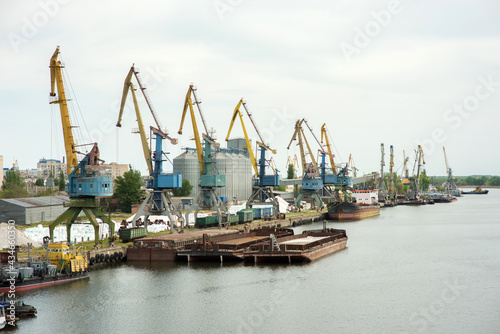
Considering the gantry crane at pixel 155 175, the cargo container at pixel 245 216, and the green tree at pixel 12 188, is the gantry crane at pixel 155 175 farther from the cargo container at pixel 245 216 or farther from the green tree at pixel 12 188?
the green tree at pixel 12 188

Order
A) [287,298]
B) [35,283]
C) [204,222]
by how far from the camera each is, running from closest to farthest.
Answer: [287,298], [35,283], [204,222]

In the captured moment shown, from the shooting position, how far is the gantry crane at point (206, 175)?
254 ft

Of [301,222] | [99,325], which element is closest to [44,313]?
[99,325]

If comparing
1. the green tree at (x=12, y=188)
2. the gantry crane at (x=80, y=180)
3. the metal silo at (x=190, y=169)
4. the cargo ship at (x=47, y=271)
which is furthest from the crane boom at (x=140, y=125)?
the metal silo at (x=190, y=169)

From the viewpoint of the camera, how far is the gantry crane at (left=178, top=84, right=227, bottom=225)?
254ft

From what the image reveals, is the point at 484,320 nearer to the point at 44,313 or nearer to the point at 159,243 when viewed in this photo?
the point at 44,313

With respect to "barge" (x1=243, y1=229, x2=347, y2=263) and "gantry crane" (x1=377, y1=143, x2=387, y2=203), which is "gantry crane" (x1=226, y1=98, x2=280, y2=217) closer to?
"barge" (x1=243, y1=229, x2=347, y2=263)

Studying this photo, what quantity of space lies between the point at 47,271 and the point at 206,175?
39714mm

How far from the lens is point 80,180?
53.9 meters

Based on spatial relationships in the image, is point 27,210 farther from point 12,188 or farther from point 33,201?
point 12,188

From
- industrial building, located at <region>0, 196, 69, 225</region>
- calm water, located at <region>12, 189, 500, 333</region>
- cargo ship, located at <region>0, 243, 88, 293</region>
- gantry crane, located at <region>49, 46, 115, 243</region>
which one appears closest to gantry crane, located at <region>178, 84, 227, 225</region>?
industrial building, located at <region>0, 196, 69, 225</region>

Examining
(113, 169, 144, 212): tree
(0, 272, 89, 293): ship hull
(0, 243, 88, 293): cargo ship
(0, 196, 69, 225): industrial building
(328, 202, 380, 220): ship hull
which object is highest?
(113, 169, 144, 212): tree

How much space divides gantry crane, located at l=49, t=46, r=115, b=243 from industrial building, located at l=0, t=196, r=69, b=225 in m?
15.4

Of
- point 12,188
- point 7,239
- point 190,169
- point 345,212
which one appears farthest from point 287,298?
point 190,169
